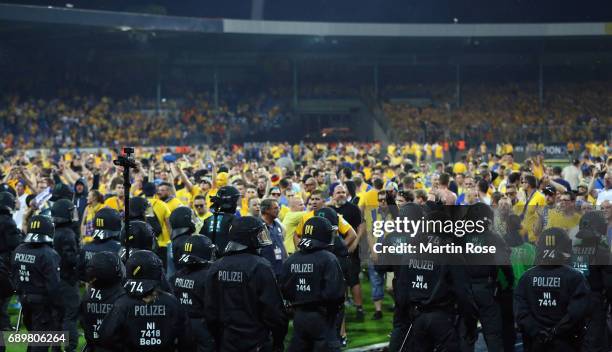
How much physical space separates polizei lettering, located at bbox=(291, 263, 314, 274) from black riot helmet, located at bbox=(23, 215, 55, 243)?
2.74 m

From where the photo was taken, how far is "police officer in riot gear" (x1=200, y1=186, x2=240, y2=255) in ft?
28.2

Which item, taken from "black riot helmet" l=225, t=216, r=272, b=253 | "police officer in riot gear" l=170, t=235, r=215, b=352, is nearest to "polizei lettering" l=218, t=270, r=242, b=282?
"black riot helmet" l=225, t=216, r=272, b=253

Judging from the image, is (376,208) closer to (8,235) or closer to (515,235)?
(515,235)

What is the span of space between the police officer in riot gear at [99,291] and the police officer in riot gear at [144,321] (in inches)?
19.9

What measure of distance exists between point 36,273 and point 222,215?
1.97m

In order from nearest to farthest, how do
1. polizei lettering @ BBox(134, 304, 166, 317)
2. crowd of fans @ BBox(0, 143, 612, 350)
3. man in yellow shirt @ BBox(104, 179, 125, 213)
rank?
polizei lettering @ BBox(134, 304, 166, 317) → crowd of fans @ BBox(0, 143, 612, 350) → man in yellow shirt @ BBox(104, 179, 125, 213)

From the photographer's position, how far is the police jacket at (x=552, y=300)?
22.7 feet

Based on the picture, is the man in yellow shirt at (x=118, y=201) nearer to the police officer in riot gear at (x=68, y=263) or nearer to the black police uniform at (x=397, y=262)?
the police officer in riot gear at (x=68, y=263)

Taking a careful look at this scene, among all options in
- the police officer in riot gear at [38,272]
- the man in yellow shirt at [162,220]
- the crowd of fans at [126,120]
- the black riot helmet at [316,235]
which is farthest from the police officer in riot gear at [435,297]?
the crowd of fans at [126,120]

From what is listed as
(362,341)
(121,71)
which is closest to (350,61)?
(121,71)

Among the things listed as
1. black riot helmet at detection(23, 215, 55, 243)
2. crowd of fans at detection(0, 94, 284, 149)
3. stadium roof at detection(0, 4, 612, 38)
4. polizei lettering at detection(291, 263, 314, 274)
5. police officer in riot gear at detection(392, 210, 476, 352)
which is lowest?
police officer in riot gear at detection(392, 210, 476, 352)

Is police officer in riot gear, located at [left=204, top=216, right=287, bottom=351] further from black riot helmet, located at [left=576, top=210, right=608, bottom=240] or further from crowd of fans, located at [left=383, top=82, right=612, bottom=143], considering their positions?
crowd of fans, located at [left=383, top=82, right=612, bottom=143]

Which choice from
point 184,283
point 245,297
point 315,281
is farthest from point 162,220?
point 245,297

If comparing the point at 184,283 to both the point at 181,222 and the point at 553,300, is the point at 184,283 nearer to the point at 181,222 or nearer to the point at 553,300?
the point at 181,222
